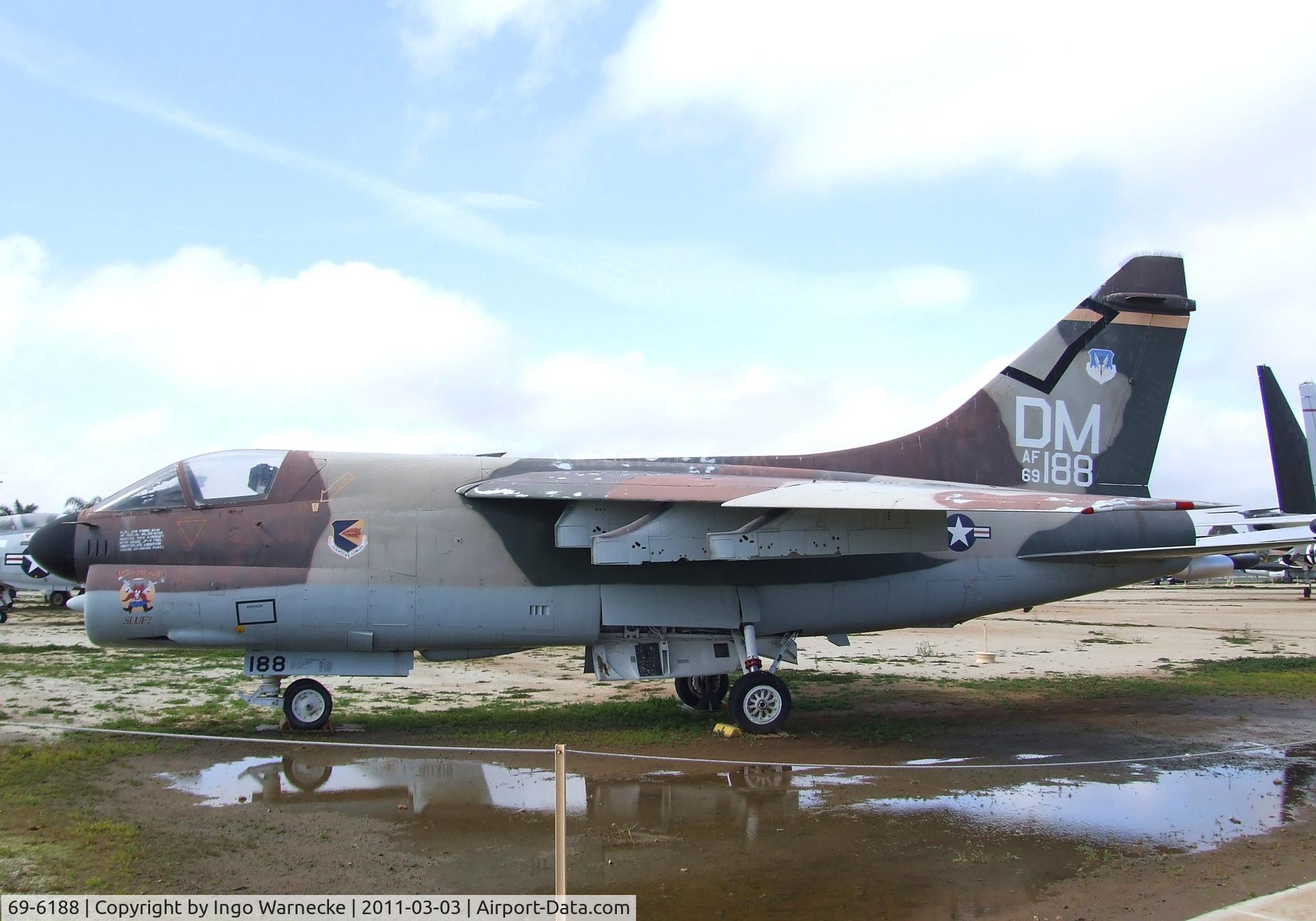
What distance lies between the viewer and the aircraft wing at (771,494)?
32.0 feet

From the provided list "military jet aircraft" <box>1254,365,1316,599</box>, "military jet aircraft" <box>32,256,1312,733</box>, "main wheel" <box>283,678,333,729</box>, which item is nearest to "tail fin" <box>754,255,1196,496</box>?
"military jet aircraft" <box>32,256,1312,733</box>

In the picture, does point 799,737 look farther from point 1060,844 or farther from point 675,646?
point 1060,844

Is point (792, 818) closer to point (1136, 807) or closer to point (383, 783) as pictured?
point (1136, 807)

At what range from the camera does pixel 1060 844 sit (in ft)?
23.3

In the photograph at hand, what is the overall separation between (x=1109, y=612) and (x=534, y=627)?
28.3 meters

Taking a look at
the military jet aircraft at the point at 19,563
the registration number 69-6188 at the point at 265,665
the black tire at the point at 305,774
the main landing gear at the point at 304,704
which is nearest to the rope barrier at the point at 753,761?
the black tire at the point at 305,774

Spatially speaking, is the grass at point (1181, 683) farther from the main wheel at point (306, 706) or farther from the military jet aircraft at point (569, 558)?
the main wheel at point (306, 706)

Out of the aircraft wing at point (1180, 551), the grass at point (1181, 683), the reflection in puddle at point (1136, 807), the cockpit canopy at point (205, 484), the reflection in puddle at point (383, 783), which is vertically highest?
the cockpit canopy at point (205, 484)

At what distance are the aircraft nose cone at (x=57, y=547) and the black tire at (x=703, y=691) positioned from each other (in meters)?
7.58

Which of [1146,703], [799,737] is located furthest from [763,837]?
[1146,703]

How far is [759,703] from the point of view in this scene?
11.5 m

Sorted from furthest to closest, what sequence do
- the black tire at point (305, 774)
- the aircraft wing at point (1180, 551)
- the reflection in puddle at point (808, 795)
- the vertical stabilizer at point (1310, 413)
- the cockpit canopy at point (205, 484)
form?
the vertical stabilizer at point (1310, 413)
the aircraft wing at point (1180, 551)
the cockpit canopy at point (205, 484)
the black tire at point (305, 774)
the reflection in puddle at point (808, 795)

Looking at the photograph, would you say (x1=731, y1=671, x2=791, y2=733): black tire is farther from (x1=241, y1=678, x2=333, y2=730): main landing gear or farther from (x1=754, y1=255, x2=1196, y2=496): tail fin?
(x1=241, y1=678, x2=333, y2=730): main landing gear

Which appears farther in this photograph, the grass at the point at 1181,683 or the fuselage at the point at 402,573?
the grass at the point at 1181,683
